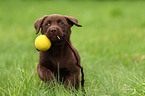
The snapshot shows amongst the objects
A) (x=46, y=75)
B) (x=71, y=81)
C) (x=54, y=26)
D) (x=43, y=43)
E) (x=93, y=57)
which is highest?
(x=54, y=26)

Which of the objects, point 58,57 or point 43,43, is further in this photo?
point 58,57

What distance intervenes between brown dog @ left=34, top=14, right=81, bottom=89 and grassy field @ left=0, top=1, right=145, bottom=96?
0.68 ft

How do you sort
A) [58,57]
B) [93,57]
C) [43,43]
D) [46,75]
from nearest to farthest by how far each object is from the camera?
1. [43,43]
2. [46,75]
3. [58,57]
4. [93,57]

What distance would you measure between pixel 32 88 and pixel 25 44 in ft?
14.1

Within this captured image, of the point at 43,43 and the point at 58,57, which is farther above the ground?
the point at 43,43

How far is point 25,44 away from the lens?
7562mm

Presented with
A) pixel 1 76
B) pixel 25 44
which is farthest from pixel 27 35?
pixel 1 76

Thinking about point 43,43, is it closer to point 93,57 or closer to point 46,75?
point 46,75

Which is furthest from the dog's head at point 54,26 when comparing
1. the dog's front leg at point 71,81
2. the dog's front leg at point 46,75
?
the dog's front leg at point 71,81

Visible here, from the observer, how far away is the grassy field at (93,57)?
3.38 metres

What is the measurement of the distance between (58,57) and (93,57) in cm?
228

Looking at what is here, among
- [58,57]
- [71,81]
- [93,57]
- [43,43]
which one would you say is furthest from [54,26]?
[93,57]

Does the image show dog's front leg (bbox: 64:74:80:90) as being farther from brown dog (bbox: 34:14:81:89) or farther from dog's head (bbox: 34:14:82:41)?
dog's head (bbox: 34:14:82:41)

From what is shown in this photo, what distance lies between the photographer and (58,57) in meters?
3.70
